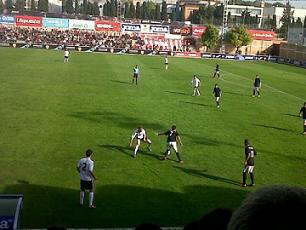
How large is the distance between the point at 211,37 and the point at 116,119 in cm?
6336

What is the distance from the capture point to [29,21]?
86.9m

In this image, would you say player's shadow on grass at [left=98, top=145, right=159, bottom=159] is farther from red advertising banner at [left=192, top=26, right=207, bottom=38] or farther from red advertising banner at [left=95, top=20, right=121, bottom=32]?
red advertising banner at [left=192, top=26, right=207, bottom=38]

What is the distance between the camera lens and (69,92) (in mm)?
34969

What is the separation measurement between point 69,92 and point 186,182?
20477mm

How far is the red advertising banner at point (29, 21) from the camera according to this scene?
8675 centimetres

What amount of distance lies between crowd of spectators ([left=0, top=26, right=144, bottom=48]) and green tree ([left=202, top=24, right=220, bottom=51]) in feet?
40.2

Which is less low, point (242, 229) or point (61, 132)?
point (242, 229)

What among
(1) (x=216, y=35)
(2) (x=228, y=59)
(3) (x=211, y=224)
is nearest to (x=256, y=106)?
(3) (x=211, y=224)

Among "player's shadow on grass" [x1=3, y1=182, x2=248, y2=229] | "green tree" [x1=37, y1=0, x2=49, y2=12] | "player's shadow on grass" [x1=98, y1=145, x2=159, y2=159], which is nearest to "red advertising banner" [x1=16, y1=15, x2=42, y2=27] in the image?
"green tree" [x1=37, y1=0, x2=49, y2=12]

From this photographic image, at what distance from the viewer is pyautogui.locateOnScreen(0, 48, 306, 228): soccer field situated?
14.1m

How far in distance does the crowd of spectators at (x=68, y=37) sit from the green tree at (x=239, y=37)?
1727cm

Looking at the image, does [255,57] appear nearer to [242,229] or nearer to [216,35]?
[216,35]

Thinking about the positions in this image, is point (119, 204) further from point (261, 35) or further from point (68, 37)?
point (261, 35)

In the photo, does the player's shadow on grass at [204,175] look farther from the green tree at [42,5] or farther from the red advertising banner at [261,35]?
the green tree at [42,5]
